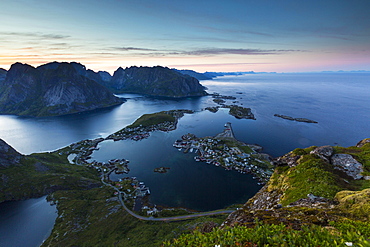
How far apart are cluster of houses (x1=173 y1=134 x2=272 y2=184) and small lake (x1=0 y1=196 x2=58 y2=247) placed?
77588 millimetres

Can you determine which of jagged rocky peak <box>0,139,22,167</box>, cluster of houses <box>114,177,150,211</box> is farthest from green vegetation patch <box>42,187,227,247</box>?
jagged rocky peak <box>0,139,22,167</box>

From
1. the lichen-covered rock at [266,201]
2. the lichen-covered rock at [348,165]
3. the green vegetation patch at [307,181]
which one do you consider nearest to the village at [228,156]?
the lichen-covered rock at [348,165]

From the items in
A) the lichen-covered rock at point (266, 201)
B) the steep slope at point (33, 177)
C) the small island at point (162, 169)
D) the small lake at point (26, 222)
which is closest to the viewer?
the lichen-covered rock at point (266, 201)

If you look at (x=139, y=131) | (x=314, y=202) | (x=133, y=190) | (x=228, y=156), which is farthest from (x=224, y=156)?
(x=139, y=131)

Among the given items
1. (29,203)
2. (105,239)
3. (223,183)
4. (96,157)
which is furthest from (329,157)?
→ (96,157)

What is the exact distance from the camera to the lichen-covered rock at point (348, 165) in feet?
88.7

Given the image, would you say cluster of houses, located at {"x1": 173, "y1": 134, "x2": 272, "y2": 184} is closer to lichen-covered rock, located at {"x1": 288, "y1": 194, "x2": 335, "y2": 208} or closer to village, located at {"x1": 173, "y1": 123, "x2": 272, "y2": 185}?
village, located at {"x1": 173, "y1": 123, "x2": 272, "y2": 185}

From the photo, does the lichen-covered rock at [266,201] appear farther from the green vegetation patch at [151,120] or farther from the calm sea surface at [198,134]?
the green vegetation patch at [151,120]

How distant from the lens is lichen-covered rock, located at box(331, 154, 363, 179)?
88.7 feet

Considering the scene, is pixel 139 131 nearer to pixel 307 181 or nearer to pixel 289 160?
pixel 289 160

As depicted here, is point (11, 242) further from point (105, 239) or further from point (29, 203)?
point (105, 239)

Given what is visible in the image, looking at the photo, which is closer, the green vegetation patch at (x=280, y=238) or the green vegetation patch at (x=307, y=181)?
the green vegetation patch at (x=280, y=238)

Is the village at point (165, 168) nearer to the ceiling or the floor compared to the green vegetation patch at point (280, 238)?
nearer to the floor

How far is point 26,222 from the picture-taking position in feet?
206
